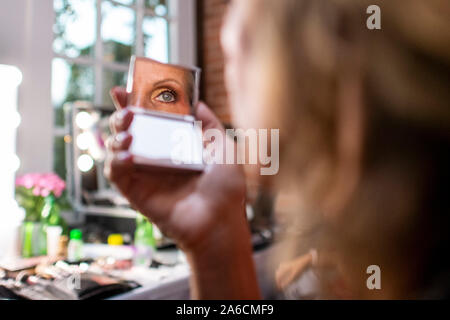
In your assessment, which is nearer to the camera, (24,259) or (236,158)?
(236,158)

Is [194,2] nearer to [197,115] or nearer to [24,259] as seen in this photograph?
[24,259]

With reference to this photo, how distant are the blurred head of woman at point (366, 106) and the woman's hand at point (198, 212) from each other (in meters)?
0.14

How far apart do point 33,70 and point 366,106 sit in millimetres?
1400

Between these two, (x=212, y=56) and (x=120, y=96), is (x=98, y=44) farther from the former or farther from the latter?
(x=120, y=96)

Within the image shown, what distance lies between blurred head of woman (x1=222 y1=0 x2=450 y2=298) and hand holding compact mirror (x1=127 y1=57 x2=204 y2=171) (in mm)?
177

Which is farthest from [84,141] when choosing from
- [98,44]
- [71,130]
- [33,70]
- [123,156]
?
[123,156]

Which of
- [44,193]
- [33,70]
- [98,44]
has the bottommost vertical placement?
[44,193]

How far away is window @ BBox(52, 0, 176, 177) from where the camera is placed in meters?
1.63

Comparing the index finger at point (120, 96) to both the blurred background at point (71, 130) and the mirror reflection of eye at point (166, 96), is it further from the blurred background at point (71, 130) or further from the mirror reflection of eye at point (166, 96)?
the blurred background at point (71, 130)

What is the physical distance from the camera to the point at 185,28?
2277 millimetres

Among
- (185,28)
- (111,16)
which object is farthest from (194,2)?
(111,16)

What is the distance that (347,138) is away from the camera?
15.4 inches

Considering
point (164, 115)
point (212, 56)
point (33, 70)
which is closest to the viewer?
point (164, 115)

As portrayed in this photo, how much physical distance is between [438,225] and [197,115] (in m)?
0.37
